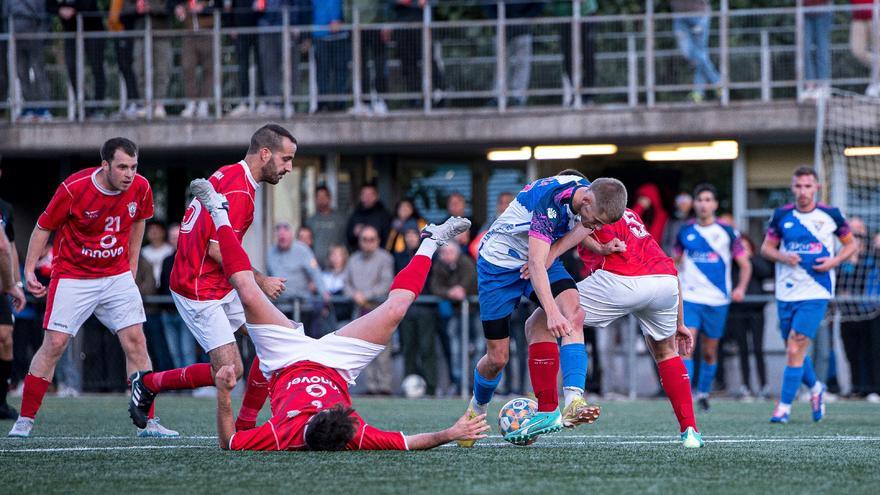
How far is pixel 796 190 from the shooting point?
1143 centimetres

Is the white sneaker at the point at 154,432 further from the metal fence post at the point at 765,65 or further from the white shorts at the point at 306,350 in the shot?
the metal fence post at the point at 765,65

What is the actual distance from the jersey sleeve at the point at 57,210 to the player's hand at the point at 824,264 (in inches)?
246

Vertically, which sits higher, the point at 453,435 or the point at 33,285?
the point at 33,285

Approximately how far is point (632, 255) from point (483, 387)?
1.28 metres

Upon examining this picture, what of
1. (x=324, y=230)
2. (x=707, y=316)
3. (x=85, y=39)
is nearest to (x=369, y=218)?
(x=324, y=230)

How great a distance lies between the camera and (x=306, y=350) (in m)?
7.06

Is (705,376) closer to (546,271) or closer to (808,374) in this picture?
(808,374)

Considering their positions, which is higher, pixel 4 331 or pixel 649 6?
pixel 649 6

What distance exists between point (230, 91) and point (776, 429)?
10.5m

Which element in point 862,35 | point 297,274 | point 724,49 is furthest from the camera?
point 724,49

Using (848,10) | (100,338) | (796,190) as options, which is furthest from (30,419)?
(848,10)

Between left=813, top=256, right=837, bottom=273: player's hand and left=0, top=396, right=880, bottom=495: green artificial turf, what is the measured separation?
1.84 m

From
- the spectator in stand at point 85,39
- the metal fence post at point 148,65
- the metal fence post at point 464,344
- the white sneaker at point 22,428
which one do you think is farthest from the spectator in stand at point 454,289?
the white sneaker at point 22,428

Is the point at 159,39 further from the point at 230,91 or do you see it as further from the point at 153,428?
the point at 153,428
